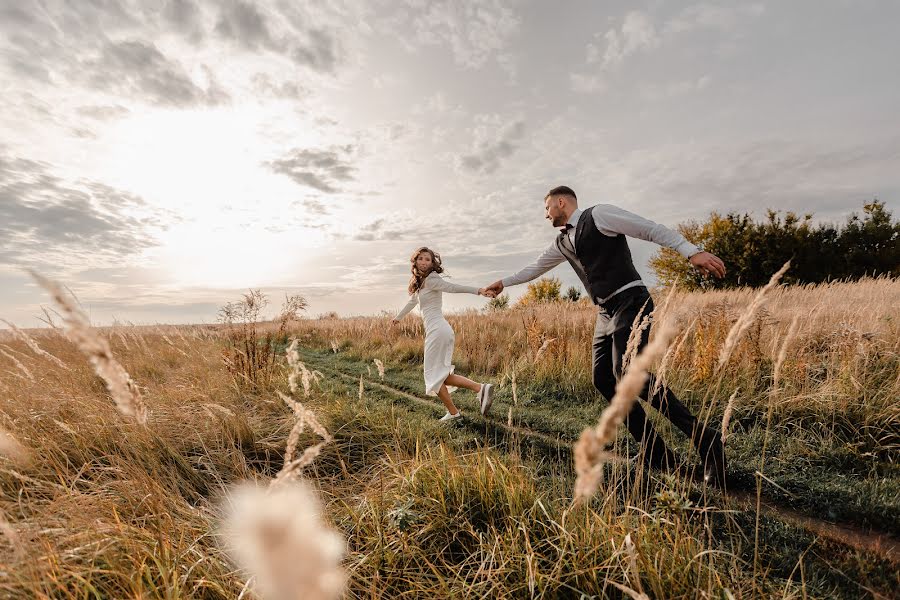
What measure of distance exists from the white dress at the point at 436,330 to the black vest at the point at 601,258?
215 cm

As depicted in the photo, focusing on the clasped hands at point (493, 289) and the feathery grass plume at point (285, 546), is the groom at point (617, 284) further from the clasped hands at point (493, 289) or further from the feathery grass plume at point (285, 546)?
the feathery grass plume at point (285, 546)

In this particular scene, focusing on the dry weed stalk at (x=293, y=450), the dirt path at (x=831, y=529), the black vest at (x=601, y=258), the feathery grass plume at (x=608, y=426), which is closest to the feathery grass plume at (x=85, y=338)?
the dry weed stalk at (x=293, y=450)

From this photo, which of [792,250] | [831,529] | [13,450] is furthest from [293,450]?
[792,250]

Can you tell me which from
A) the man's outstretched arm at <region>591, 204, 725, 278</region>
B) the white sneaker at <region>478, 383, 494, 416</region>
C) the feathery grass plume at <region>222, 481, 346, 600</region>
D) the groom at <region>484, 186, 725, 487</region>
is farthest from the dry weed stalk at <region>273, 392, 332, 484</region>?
the white sneaker at <region>478, 383, 494, 416</region>

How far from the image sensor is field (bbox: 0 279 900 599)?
2.12 meters

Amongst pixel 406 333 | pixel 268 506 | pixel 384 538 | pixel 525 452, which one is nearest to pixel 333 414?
pixel 525 452

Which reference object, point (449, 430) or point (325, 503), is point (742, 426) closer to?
point (449, 430)

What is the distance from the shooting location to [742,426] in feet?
15.9

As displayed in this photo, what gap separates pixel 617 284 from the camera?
3941 mm

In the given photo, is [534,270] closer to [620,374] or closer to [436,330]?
[436,330]

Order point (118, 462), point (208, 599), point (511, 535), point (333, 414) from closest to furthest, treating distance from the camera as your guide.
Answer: point (208, 599)
point (511, 535)
point (118, 462)
point (333, 414)

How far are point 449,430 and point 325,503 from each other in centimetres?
229

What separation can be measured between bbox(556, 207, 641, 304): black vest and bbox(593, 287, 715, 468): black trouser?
13cm

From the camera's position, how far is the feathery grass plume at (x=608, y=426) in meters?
0.71
